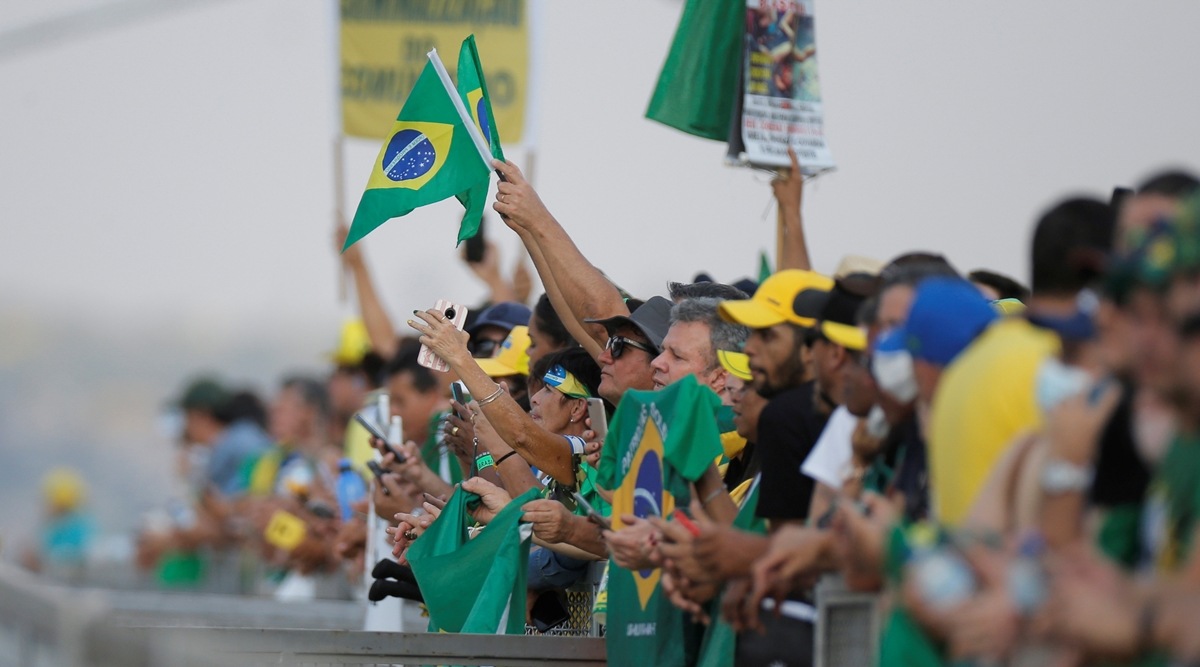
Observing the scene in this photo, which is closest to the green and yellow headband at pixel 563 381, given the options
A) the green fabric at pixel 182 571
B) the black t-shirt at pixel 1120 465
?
the black t-shirt at pixel 1120 465

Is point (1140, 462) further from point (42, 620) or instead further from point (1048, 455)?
point (42, 620)

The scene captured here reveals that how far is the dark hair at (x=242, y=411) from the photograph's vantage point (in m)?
17.5

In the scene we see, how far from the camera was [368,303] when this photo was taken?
13.6 meters

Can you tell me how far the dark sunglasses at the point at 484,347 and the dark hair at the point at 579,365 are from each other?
5.54ft

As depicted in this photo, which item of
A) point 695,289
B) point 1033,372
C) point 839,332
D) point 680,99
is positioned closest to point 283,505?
point 680,99

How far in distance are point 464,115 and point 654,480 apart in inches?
101

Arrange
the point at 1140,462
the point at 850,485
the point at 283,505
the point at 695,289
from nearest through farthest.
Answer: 1. the point at 1140,462
2. the point at 850,485
3. the point at 695,289
4. the point at 283,505

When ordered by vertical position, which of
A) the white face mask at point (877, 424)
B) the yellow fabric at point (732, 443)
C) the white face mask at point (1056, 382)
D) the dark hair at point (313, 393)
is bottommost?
the dark hair at point (313, 393)

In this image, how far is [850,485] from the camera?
16.8ft

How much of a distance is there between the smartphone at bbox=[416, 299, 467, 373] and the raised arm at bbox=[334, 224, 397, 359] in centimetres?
563

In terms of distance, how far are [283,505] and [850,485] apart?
351 inches

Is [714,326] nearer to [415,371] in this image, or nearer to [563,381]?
[563,381]

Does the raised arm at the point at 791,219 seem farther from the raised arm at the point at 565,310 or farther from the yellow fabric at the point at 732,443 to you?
the yellow fabric at the point at 732,443

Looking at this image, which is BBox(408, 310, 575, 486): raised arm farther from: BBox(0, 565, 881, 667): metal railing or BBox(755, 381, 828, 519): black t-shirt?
BBox(755, 381, 828, 519): black t-shirt
